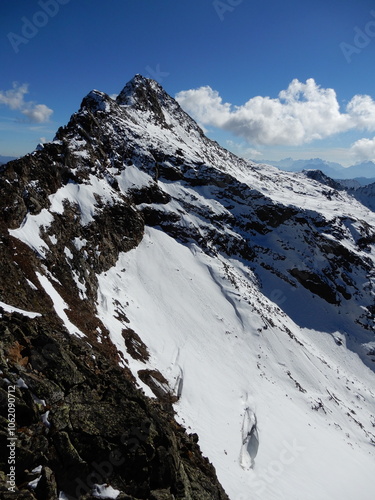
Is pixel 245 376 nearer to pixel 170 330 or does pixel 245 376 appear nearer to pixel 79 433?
pixel 170 330

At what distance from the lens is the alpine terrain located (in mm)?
11969

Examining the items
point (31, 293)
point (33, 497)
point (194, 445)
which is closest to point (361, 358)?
point (194, 445)

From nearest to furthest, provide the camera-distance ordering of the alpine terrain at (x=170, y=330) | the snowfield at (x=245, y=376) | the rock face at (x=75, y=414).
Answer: the rock face at (x=75, y=414) → the alpine terrain at (x=170, y=330) → the snowfield at (x=245, y=376)

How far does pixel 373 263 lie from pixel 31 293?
275 ft

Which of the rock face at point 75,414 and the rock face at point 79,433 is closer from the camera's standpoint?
the rock face at point 79,433

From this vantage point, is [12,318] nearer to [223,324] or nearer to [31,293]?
[31,293]

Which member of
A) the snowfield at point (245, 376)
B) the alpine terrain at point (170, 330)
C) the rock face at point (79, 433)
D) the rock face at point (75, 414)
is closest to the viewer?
the rock face at point (79, 433)

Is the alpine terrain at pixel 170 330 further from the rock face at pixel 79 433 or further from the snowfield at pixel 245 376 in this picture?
the snowfield at pixel 245 376

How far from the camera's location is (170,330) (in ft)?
126

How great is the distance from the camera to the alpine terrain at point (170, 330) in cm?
1197

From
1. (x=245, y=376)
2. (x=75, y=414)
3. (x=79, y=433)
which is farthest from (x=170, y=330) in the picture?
(x=79, y=433)

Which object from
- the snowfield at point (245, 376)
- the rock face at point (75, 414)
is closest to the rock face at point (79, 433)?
the rock face at point (75, 414)

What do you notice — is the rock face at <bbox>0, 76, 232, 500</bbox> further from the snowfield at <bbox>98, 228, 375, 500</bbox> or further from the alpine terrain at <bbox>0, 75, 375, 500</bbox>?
the snowfield at <bbox>98, 228, 375, 500</bbox>

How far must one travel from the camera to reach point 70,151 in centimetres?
5097
